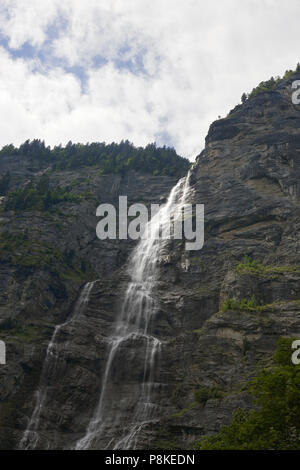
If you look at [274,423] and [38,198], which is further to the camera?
[38,198]

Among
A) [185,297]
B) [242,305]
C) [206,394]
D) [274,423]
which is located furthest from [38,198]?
[274,423]

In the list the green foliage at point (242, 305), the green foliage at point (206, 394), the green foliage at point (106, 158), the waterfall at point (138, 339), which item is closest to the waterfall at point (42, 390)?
the waterfall at point (138, 339)

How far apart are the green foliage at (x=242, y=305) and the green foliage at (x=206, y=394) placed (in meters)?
10.5

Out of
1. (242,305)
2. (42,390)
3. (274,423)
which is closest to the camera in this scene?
(274,423)

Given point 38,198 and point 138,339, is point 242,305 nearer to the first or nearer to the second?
point 138,339

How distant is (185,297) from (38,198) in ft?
120

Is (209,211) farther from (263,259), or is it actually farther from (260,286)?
(260,286)

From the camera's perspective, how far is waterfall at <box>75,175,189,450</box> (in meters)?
39.9

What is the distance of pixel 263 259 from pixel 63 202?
39.5m

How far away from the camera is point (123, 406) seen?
42781 millimetres

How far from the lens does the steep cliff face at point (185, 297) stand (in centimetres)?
4166

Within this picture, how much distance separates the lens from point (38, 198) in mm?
80000

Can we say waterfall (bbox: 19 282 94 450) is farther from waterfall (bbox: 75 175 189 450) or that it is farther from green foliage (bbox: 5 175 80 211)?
green foliage (bbox: 5 175 80 211)
